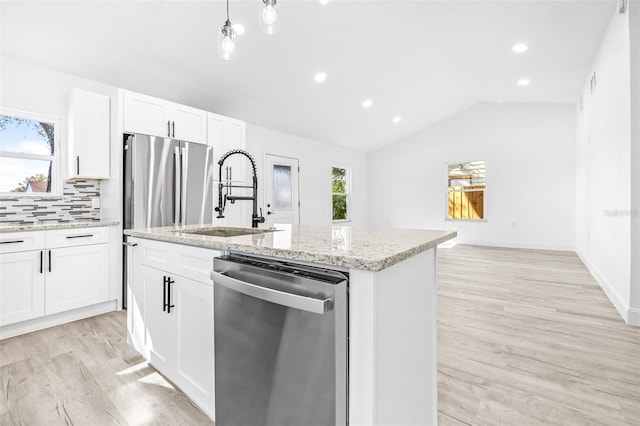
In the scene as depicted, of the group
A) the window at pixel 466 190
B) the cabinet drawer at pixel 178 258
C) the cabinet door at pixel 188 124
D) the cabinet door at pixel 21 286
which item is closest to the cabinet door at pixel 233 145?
the cabinet door at pixel 188 124

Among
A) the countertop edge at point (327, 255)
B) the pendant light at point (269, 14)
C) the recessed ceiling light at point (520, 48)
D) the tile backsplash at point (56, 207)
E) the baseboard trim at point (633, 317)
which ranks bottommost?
the baseboard trim at point (633, 317)

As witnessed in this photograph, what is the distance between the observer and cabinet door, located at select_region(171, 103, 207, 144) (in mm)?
3412

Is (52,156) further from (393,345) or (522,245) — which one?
(522,245)

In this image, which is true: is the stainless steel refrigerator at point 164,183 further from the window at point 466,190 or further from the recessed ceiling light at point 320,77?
the window at point 466,190

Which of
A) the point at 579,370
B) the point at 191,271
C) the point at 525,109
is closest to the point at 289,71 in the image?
the point at 191,271

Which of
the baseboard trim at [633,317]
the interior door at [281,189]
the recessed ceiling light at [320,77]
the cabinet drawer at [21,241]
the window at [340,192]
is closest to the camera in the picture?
the cabinet drawer at [21,241]

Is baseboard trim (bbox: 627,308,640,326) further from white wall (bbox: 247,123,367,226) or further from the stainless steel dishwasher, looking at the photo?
white wall (bbox: 247,123,367,226)

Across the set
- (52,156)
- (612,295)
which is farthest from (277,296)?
(612,295)

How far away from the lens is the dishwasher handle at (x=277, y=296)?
2.83 feet

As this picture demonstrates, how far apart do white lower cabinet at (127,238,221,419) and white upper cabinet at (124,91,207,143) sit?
173 cm

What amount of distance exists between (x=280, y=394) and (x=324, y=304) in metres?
0.41

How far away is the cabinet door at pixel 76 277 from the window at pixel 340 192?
5134 mm

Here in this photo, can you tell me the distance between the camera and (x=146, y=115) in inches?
125

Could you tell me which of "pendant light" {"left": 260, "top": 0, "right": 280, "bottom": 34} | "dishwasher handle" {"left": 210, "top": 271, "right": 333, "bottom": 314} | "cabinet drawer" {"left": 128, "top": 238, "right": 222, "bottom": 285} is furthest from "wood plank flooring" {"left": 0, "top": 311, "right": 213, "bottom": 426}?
"pendant light" {"left": 260, "top": 0, "right": 280, "bottom": 34}
